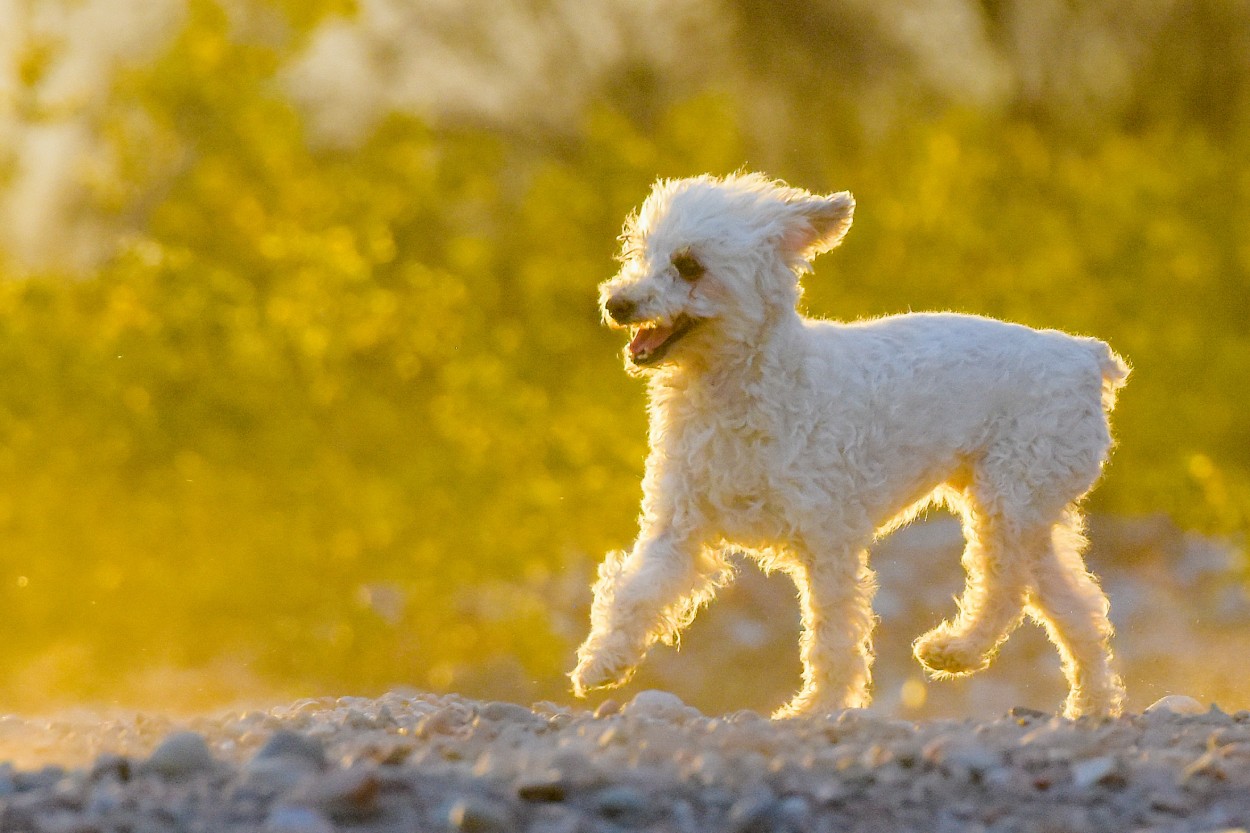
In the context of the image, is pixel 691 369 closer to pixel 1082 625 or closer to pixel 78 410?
pixel 1082 625

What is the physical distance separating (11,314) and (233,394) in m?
2.05

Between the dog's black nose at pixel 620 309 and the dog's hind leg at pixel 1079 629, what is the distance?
7.46ft

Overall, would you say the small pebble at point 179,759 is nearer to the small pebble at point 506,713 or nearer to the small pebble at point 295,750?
the small pebble at point 295,750

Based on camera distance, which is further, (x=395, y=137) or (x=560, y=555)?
(x=395, y=137)

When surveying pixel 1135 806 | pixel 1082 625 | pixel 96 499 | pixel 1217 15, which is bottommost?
pixel 1135 806

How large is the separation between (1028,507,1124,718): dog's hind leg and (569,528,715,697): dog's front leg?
1.66m

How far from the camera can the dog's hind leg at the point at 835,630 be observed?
6.35 metres

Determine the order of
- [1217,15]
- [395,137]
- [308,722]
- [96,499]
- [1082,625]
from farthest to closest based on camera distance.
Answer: [1217,15], [395,137], [96,499], [1082,625], [308,722]

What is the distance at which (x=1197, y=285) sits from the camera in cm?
1541

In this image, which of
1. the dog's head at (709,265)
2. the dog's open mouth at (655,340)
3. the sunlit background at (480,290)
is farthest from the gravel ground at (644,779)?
the sunlit background at (480,290)

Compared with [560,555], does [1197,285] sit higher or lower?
higher

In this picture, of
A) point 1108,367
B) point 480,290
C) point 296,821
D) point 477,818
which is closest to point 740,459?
point 1108,367

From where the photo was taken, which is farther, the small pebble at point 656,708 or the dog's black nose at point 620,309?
the small pebble at point 656,708

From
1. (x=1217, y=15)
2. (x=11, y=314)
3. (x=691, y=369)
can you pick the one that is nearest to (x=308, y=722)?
(x=691, y=369)
